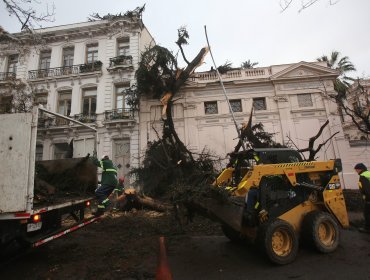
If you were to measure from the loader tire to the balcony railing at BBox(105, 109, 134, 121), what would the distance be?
46.7 feet

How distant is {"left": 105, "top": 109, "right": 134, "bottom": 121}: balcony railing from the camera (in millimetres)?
18188

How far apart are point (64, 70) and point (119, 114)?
5.72m


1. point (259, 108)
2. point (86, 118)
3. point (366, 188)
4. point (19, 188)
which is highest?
point (86, 118)

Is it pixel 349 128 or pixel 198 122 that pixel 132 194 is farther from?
pixel 349 128

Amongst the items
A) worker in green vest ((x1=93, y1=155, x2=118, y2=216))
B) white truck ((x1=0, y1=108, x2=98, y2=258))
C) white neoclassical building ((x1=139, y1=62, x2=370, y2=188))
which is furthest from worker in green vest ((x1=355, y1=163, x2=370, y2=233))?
white neoclassical building ((x1=139, y1=62, x2=370, y2=188))

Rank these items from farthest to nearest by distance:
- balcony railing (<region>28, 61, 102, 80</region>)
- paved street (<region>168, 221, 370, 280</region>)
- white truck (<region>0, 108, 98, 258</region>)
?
balcony railing (<region>28, 61, 102, 80</region>) → paved street (<region>168, 221, 370, 280</region>) → white truck (<region>0, 108, 98, 258</region>)

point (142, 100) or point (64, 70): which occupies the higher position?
point (64, 70)

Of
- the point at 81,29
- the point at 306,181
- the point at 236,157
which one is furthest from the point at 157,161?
the point at 81,29

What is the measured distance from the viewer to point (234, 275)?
4.75 metres

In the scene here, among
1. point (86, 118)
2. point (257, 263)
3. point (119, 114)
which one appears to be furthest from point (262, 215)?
point (86, 118)

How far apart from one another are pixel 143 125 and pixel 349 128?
17356 mm

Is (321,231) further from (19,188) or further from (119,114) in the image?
(119,114)

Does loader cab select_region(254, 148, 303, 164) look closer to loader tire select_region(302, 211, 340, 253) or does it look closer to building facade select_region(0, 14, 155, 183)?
loader tire select_region(302, 211, 340, 253)

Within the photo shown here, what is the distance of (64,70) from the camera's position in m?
19.9
